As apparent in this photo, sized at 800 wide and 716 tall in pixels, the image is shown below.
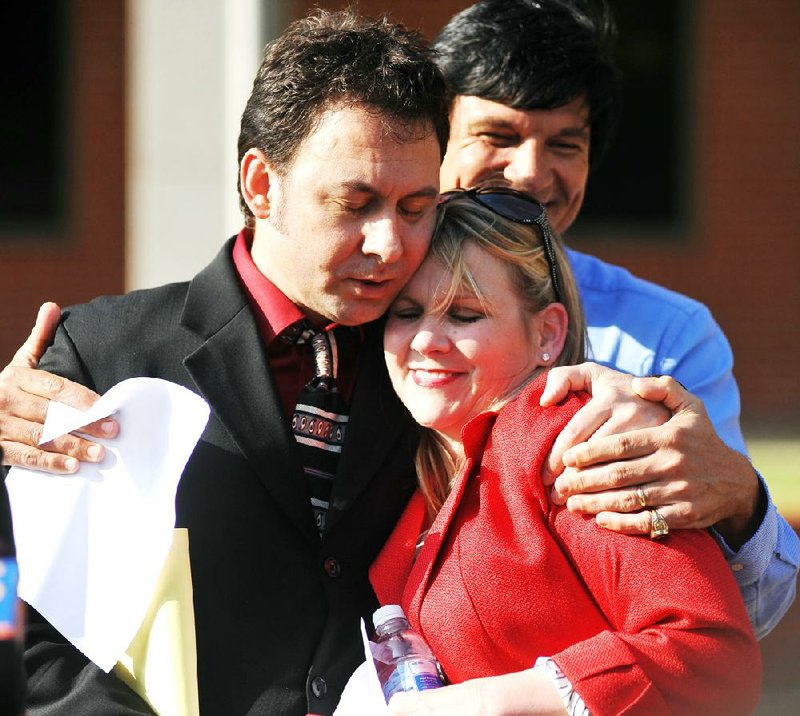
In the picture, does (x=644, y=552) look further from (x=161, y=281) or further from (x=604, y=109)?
(x=161, y=281)

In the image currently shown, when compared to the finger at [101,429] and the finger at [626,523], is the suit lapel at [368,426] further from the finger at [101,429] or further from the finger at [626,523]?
the finger at [626,523]

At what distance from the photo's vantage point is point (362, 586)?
273 cm

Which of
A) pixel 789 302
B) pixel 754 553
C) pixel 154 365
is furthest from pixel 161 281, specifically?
pixel 789 302

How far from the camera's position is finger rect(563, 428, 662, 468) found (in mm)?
2369

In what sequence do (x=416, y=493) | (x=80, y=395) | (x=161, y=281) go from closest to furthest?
(x=80, y=395) < (x=416, y=493) < (x=161, y=281)

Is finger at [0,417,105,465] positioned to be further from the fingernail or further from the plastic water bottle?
the plastic water bottle

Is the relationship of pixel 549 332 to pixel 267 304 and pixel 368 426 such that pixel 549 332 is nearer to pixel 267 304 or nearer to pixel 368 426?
pixel 368 426

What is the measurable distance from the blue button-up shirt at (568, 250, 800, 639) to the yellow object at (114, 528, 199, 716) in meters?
1.25

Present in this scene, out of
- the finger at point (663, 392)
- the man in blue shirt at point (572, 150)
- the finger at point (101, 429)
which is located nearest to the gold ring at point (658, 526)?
the finger at point (663, 392)

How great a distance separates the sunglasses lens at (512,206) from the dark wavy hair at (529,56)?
0.58 meters

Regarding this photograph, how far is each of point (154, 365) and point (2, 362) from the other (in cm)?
682

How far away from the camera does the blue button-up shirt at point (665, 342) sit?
3273 mm

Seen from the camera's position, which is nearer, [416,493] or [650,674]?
[650,674]

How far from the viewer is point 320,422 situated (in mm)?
2797
